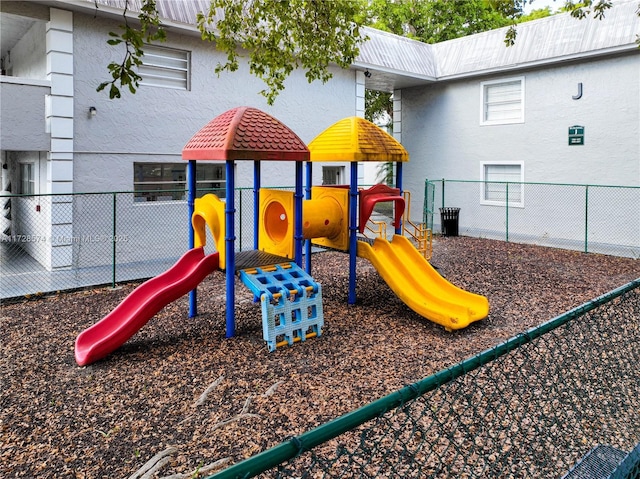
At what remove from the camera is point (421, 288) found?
6.96 metres

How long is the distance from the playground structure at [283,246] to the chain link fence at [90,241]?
257cm

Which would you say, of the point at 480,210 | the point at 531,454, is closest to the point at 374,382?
the point at 531,454

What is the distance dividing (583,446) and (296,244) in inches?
160

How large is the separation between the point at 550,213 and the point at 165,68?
33.4 ft

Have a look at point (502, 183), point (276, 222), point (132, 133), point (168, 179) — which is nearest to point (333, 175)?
point (502, 183)

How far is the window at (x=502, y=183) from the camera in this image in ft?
45.0

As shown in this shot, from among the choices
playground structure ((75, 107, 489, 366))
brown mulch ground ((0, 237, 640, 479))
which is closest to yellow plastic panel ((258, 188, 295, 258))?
playground structure ((75, 107, 489, 366))

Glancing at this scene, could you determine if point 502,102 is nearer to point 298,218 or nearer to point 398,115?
point 398,115

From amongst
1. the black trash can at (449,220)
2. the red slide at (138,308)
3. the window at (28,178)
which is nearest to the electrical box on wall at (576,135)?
the black trash can at (449,220)

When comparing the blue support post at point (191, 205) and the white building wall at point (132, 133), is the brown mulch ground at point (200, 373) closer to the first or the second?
the blue support post at point (191, 205)

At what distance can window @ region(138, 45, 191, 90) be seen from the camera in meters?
10.0

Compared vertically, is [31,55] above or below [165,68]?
above

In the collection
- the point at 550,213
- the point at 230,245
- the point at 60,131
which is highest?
the point at 60,131

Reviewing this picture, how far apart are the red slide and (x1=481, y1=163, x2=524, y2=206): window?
31.5 ft
